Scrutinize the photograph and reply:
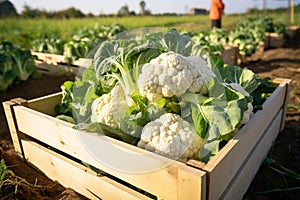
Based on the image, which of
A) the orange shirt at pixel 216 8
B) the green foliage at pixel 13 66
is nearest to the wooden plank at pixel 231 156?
the green foliage at pixel 13 66

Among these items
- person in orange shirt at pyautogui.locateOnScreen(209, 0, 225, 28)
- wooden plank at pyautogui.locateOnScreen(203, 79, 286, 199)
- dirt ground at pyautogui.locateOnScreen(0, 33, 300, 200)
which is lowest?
dirt ground at pyautogui.locateOnScreen(0, 33, 300, 200)

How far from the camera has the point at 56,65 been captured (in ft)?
14.3

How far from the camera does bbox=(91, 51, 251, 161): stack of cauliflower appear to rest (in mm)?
1251

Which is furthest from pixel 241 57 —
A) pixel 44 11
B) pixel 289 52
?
pixel 44 11

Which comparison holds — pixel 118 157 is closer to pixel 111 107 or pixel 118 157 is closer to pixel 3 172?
pixel 111 107

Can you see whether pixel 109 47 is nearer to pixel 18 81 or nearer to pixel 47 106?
pixel 47 106

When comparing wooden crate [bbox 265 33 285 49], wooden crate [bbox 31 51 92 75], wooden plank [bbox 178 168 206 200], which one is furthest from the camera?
wooden crate [bbox 265 33 285 49]

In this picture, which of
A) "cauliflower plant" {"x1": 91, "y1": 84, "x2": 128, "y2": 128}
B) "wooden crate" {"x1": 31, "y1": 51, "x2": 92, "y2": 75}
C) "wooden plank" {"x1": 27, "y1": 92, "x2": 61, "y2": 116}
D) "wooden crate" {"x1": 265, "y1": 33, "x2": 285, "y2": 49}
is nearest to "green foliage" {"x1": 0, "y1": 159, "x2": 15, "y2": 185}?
"wooden plank" {"x1": 27, "y1": 92, "x2": 61, "y2": 116}

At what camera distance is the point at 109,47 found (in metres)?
1.71

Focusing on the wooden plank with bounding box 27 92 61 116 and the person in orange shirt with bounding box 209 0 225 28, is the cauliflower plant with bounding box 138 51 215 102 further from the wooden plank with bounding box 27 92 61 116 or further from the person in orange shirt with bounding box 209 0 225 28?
the person in orange shirt with bounding box 209 0 225 28

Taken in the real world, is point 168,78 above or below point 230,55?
above

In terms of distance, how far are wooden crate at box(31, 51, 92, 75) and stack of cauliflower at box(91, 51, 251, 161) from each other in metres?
2.81

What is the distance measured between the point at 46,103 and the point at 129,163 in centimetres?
112

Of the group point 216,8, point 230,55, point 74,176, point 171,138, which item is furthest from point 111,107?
point 216,8
